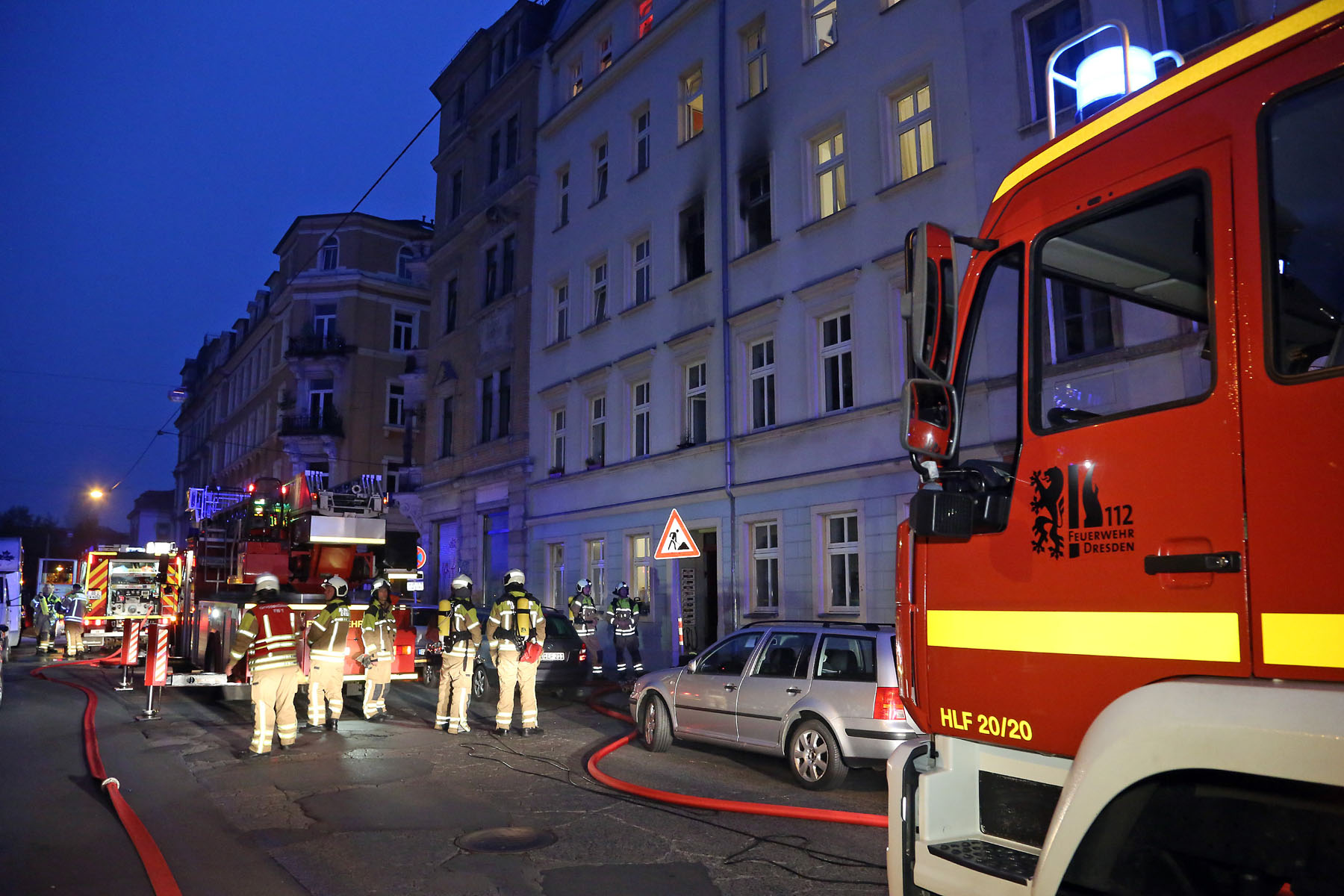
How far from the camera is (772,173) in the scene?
60.3 ft

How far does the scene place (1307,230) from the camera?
265 cm

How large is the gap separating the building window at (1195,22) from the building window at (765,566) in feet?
31.2

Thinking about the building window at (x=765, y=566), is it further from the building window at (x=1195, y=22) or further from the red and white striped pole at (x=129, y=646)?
the red and white striped pole at (x=129, y=646)

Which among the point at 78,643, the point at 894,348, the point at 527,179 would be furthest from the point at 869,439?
the point at 78,643

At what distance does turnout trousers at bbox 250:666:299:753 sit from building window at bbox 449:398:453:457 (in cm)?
1995

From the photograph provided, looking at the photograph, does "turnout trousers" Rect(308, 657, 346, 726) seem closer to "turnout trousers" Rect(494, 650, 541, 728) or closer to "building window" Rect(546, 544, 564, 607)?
"turnout trousers" Rect(494, 650, 541, 728)

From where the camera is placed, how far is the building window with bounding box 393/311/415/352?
139 ft

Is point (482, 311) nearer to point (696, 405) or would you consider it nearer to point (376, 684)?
point (696, 405)

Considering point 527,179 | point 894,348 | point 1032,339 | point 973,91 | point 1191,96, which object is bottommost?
point 1032,339

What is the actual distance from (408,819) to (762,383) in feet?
41.0

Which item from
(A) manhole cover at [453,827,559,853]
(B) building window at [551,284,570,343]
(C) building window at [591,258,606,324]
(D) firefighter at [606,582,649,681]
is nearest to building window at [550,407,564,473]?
(B) building window at [551,284,570,343]

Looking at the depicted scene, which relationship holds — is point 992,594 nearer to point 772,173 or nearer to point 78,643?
point 772,173

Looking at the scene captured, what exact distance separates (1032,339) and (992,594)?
92cm

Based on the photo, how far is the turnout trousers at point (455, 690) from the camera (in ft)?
37.3
